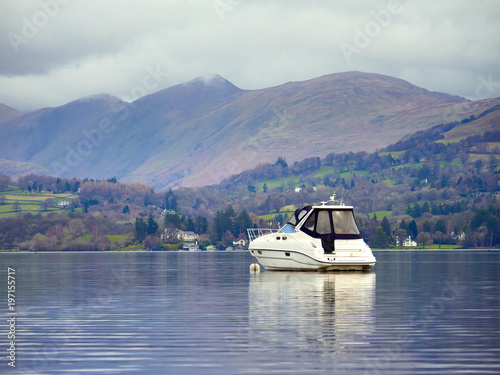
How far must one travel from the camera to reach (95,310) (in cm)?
3838

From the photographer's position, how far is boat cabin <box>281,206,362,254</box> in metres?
73.5

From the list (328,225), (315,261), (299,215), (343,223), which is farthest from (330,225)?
(299,215)

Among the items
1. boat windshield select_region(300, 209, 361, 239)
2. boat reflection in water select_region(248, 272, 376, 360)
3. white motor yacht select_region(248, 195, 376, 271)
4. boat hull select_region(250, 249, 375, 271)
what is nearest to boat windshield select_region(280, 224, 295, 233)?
white motor yacht select_region(248, 195, 376, 271)

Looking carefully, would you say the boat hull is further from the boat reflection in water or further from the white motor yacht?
the boat reflection in water

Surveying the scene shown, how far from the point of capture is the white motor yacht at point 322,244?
73062 mm

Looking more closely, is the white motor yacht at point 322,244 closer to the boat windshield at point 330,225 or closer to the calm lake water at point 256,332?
the boat windshield at point 330,225

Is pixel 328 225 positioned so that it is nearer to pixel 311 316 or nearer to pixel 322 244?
pixel 322 244

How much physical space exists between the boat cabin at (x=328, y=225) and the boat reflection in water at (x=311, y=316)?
49.5 ft

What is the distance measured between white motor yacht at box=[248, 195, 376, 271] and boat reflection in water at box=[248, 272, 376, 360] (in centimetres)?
1448

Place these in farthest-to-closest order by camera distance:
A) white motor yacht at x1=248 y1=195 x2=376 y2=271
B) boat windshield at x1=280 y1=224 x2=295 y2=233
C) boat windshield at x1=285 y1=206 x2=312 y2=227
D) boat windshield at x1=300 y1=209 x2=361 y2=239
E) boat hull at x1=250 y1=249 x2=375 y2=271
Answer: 1. boat windshield at x1=285 y1=206 x2=312 y2=227
2. boat windshield at x1=280 y1=224 x2=295 y2=233
3. boat windshield at x1=300 y1=209 x2=361 y2=239
4. white motor yacht at x1=248 y1=195 x2=376 y2=271
5. boat hull at x1=250 y1=249 x2=375 y2=271

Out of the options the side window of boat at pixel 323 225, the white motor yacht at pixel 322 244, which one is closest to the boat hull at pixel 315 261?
the white motor yacht at pixel 322 244

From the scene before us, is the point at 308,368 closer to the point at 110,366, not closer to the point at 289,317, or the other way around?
the point at 110,366

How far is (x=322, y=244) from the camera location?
73.4 m

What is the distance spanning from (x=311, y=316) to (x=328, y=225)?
40435 mm
